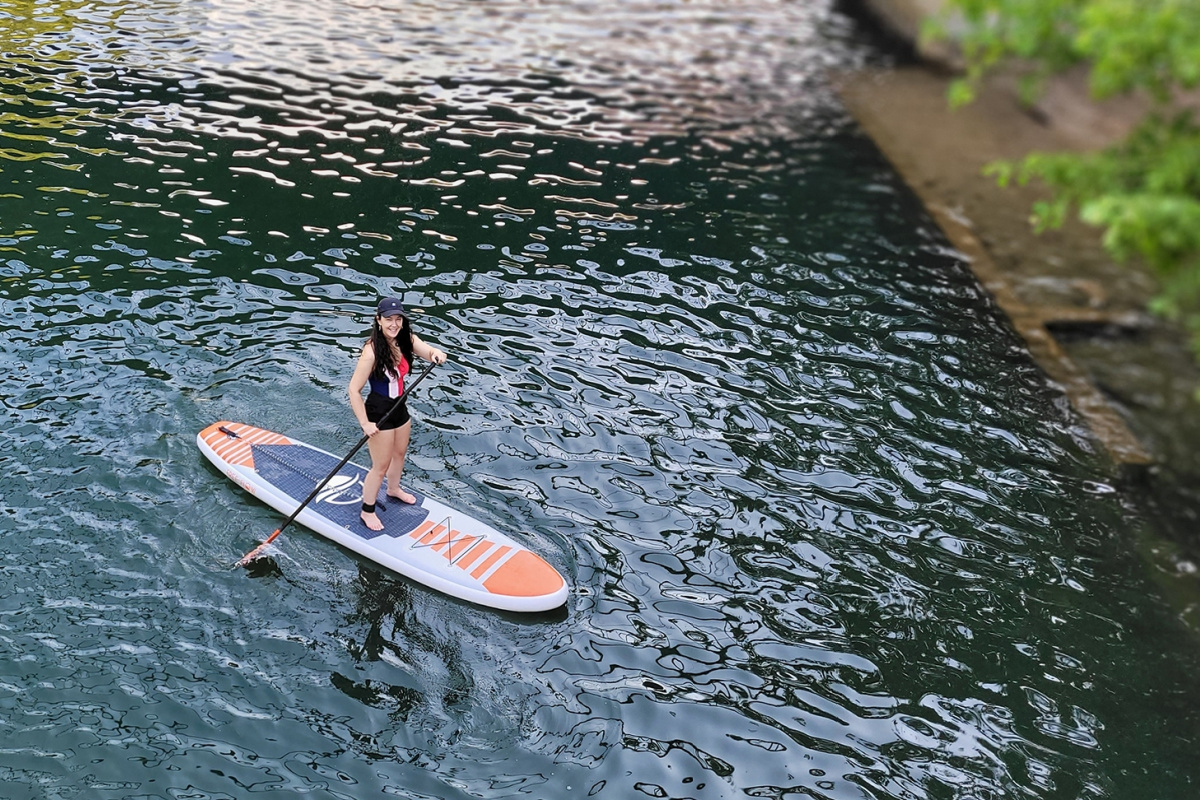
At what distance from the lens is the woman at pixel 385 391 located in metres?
9.51

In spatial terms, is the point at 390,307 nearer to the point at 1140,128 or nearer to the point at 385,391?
the point at 385,391

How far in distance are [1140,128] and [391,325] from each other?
26.9ft

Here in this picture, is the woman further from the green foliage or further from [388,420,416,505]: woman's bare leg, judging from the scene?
the green foliage

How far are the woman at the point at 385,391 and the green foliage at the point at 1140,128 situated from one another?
6.21 m

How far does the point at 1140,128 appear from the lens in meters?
10.3

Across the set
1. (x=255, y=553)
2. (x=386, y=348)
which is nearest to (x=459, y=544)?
(x=255, y=553)

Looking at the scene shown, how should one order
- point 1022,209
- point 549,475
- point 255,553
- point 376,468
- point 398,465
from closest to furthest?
point 255,553 < point 376,468 < point 398,465 < point 549,475 < point 1022,209

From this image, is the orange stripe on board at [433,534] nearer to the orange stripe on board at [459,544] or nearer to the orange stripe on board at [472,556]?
the orange stripe on board at [459,544]

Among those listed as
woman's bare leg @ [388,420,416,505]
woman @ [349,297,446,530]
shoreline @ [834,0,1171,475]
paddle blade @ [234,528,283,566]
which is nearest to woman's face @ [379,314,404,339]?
woman @ [349,297,446,530]

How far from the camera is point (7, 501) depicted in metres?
10.1

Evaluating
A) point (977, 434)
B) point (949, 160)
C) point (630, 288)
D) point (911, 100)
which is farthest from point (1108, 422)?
point (911, 100)

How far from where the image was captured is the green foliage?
797 cm

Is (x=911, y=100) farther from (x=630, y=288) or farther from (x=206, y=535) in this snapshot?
(x=206, y=535)

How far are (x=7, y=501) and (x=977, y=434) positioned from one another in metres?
11.6
